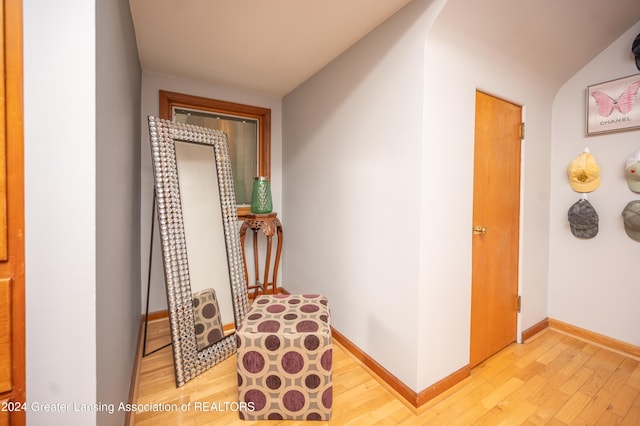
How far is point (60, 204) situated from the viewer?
0.79 meters

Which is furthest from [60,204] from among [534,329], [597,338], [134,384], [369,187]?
[597,338]

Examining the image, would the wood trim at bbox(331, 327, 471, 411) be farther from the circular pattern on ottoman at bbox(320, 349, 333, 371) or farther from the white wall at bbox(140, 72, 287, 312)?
the white wall at bbox(140, 72, 287, 312)

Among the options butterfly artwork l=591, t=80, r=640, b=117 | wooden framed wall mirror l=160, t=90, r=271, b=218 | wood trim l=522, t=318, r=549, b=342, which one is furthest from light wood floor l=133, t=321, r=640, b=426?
butterfly artwork l=591, t=80, r=640, b=117

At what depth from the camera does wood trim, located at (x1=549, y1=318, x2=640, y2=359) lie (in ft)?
6.54

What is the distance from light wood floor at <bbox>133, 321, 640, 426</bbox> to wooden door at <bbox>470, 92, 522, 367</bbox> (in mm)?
229

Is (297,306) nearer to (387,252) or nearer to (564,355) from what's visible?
(387,252)

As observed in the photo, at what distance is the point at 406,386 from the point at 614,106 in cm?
254

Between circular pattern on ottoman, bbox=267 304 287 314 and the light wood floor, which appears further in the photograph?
circular pattern on ottoman, bbox=267 304 287 314

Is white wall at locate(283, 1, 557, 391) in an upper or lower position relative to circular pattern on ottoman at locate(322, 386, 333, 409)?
upper

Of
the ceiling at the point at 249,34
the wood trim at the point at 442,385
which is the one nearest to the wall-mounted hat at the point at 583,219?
the wood trim at the point at 442,385

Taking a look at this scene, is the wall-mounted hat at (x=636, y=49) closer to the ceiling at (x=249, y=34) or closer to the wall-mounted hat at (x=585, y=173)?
the wall-mounted hat at (x=585, y=173)

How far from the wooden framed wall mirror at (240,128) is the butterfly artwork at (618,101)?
293 cm

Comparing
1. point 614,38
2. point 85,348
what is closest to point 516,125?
point 614,38

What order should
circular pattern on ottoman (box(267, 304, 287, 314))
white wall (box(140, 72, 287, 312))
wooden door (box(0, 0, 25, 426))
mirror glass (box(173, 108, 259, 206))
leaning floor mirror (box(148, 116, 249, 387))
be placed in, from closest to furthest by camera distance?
wooden door (box(0, 0, 25, 426)) < circular pattern on ottoman (box(267, 304, 287, 314)) < leaning floor mirror (box(148, 116, 249, 387)) < white wall (box(140, 72, 287, 312)) < mirror glass (box(173, 108, 259, 206))
